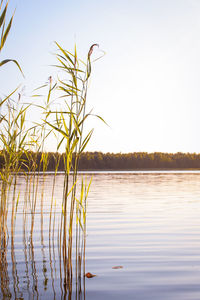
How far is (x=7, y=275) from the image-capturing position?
535 centimetres

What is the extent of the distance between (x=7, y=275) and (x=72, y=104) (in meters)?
2.57

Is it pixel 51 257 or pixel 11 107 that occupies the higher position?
pixel 11 107

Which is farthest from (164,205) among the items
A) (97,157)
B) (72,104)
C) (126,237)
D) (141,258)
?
(97,157)

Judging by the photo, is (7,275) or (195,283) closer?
(195,283)

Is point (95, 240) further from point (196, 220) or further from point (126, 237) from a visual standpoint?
point (196, 220)

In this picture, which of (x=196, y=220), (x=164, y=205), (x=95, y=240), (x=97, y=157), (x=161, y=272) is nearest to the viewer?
(x=161, y=272)

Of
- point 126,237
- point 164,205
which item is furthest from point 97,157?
point 126,237

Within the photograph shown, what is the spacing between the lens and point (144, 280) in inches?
204

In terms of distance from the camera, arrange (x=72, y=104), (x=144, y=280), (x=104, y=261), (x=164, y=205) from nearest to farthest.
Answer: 1. (x=72, y=104)
2. (x=144, y=280)
3. (x=104, y=261)
4. (x=164, y=205)

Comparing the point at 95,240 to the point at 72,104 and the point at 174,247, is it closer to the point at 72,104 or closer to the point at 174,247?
the point at 174,247

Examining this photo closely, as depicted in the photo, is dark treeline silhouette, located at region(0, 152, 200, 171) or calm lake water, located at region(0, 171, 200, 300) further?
dark treeline silhouette, located at region(0, 152, 200, 171)

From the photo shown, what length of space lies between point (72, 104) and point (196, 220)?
23.3ft

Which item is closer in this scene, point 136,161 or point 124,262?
point 124,262

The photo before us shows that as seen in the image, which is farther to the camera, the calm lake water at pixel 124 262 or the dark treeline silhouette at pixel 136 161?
the dark treeline silhouette at pixel 136 161
